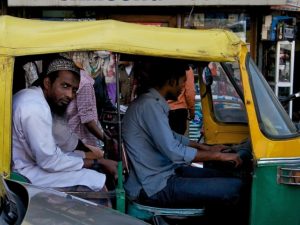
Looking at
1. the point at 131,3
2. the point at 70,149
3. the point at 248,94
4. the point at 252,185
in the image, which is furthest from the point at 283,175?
the point at 131,3

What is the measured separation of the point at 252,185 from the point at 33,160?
135 centimetres

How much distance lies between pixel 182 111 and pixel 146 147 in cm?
259

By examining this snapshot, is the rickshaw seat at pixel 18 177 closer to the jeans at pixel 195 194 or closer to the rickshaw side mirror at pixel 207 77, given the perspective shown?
the jeans at pixel 195 194

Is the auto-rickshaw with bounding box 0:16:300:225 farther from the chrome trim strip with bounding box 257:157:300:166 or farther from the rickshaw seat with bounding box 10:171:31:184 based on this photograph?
the rickshaw seat with bounding box 10:171:31:184

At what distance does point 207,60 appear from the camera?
3375 millimetres

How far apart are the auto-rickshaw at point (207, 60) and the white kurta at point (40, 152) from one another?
15cm

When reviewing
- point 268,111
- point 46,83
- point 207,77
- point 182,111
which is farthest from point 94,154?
point 182,111

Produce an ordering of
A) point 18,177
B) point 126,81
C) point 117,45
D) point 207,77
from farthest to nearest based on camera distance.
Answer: point 126,81
point 207,77
point 18,177
point 117,45

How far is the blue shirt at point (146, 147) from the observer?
3.57 metres

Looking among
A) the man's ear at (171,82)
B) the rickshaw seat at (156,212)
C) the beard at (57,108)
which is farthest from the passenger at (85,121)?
the rickshaw seat at (156,212)

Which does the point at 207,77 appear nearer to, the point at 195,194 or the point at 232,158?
the point at 232,158

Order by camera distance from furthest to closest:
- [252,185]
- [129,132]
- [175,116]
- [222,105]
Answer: [175,116], [222,105], [129,132], [252,185]

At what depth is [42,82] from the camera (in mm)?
3689

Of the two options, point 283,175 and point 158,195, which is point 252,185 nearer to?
point 283,175
